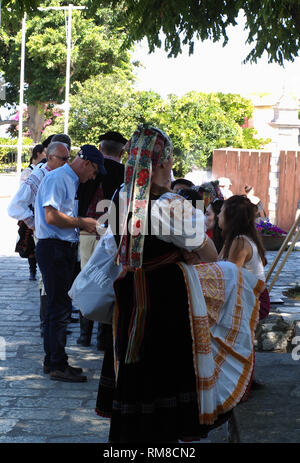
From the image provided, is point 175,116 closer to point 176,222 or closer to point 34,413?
point 34,413

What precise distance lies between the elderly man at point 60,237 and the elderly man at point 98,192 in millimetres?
310

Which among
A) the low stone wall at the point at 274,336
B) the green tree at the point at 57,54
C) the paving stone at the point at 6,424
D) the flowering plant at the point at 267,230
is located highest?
the green tree at the point at 57,54

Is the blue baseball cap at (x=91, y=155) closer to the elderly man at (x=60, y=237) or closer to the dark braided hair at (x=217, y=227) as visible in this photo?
the elderly man at (x=60, y=237)

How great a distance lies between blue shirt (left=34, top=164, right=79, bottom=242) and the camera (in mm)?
6188

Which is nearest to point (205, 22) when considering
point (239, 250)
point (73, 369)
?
point (239, 250)

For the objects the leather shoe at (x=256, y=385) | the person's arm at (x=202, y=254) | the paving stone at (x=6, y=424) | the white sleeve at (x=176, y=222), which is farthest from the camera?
the leather shoe at (x=256, y=385)

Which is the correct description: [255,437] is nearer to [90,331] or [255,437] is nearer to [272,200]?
[90,331]

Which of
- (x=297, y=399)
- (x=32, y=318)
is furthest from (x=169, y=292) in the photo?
(x=32, y=318)

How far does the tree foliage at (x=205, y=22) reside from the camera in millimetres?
8039

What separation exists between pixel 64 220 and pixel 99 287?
199cm

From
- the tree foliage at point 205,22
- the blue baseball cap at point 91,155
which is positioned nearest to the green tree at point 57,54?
the tree foliage at point 205,22

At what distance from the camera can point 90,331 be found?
745 cm

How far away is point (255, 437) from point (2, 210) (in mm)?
20984

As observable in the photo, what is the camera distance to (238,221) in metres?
6.11
